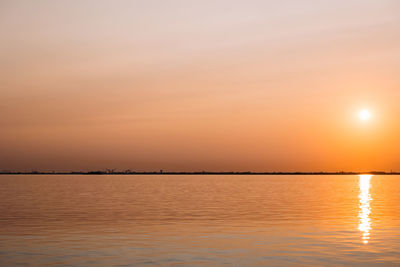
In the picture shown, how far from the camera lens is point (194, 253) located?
27703 mm

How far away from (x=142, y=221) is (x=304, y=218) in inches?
616

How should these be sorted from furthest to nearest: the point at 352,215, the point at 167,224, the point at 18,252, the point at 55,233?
the point at 352,215 < the point at 167,224 < the point at 55,233 < the point at 18,252

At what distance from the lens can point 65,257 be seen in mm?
26172

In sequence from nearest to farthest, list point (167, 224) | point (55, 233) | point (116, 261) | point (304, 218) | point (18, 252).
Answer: point (116, 261), point (18, 252), point (55, 233), point (167, 224), point (304, 218)

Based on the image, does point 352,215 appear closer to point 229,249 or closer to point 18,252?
point 229,249

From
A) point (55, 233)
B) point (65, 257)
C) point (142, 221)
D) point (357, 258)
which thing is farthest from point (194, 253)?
point (142, 221)

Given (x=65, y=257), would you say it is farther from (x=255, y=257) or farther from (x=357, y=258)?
(x=357, y=258)

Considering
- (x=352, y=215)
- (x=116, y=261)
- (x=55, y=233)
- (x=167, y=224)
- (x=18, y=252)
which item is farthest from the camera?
(x=352, y=215)

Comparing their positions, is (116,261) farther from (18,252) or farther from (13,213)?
(13,213)

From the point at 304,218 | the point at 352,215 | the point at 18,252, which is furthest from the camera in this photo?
the point at 352,215

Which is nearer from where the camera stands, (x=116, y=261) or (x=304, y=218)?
(x=116, y=261)

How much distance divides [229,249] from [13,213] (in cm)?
3114

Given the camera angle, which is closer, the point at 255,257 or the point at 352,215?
the point at 255,257

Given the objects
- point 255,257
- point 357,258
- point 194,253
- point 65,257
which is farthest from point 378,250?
point 65,257
